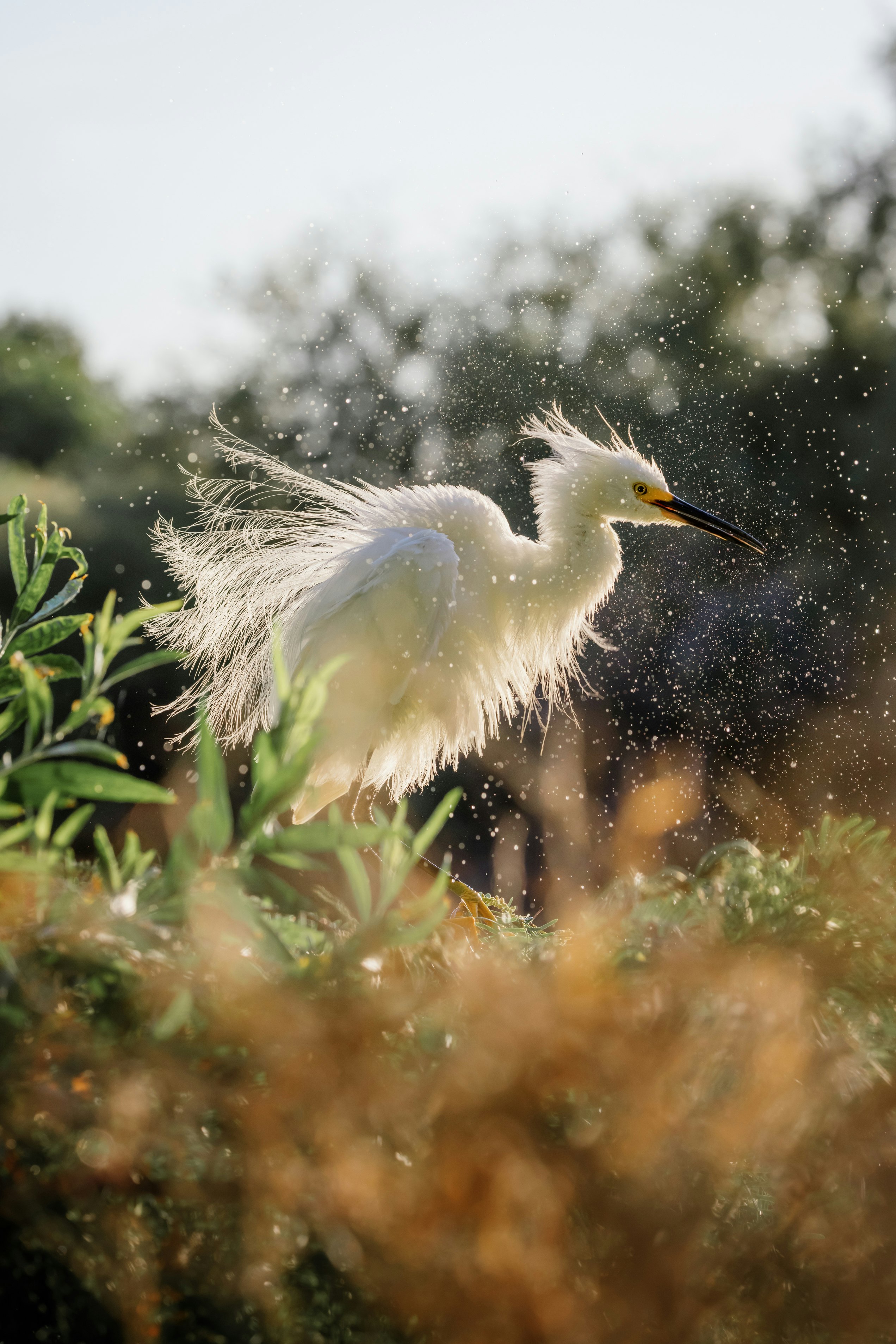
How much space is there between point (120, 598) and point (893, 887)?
11.5 feet

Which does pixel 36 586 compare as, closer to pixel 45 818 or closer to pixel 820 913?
pixel 45 818

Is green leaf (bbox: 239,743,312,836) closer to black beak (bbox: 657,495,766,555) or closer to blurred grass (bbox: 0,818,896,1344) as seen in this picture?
blurred grass (bbox: 0,818,896,1344)

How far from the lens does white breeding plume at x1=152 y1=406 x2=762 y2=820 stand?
1.54 m

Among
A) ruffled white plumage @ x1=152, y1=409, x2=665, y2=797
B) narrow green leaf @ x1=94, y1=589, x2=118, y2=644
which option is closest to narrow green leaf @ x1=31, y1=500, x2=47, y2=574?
narrow green leaf @ x1=94, y1=589, x2=118, y2=644

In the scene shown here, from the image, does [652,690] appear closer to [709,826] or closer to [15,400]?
[709,826]

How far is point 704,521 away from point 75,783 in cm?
156

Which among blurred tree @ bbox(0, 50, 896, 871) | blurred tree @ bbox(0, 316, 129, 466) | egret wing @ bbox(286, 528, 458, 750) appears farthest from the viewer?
blurred tree @ bbox(0, 316, 129, 466)

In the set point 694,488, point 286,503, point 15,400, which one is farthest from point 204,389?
point 694,488

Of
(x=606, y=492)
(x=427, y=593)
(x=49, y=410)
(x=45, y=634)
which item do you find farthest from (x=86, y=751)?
(x=49, y=410)

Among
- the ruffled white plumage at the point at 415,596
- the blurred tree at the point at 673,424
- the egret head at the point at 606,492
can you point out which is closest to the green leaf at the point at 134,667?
the ruffled white plumage at the point at 415,596

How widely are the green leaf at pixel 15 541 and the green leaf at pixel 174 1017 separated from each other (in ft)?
0.62

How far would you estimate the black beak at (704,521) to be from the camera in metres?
1.61

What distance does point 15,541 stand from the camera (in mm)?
307

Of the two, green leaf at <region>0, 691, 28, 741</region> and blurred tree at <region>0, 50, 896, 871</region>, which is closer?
green leaf at <region>0, 691, 28, 741</region>
